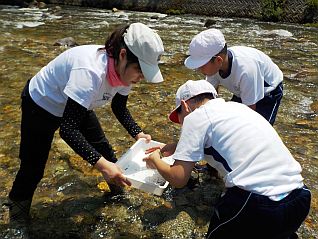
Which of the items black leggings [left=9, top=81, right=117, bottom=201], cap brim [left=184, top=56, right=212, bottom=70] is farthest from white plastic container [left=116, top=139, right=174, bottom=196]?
cap brim [left=184, top=56, right=212, bottom=70]

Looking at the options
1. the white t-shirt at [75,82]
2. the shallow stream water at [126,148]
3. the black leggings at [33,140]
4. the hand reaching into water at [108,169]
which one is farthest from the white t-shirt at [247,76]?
the hand reaching into water at [108,169]

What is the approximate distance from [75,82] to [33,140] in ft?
2.34

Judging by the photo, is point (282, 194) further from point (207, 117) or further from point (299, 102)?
point (299, 102)

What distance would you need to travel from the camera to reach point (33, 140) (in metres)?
2.91

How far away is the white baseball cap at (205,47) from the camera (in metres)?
3.17

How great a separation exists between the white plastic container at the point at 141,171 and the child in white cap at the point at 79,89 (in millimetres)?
166

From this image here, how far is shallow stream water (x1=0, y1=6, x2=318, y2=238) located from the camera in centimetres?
325

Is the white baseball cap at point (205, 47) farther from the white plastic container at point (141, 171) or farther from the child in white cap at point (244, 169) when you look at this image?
the child in white cap at point (244, 169)

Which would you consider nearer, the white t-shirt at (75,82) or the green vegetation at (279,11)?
the white t-shirt at (75,82)

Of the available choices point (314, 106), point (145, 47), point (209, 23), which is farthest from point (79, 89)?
point (209, 23)

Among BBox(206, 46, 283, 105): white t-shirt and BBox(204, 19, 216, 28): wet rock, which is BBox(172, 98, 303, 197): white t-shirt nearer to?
BBox(206, 46, 283, 105): white t-shirt

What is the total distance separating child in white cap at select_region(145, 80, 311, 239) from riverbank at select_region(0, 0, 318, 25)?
14.4 meters

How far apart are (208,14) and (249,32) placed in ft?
15.3

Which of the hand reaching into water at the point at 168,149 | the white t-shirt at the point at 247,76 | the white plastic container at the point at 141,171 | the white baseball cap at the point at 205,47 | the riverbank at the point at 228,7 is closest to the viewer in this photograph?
the white plastic container at the point at 141,171
